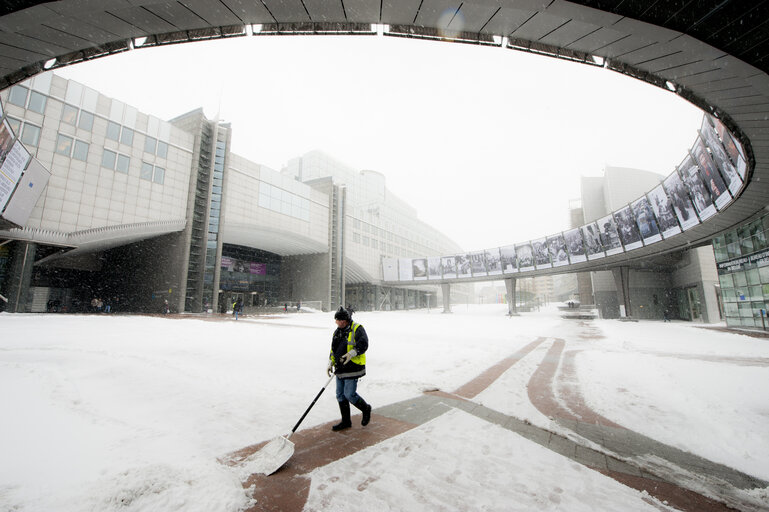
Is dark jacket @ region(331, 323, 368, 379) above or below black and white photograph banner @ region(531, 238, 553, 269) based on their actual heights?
below

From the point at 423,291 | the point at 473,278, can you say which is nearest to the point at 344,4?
the point at 473,278

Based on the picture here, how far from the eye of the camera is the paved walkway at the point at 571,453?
9.27ft

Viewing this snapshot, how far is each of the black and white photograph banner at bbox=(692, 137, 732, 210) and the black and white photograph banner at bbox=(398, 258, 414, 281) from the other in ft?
139

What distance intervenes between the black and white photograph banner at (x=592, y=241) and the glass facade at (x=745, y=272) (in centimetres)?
938

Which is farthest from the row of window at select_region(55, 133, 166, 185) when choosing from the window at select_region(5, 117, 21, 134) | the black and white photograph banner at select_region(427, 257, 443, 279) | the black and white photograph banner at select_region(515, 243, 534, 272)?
the black and white photograph banner at select_region(515, 243, 534, 272)

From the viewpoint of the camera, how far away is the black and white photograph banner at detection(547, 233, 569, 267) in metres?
35.1

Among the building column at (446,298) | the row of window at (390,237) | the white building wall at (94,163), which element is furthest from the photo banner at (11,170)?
→ the building column at (446,298)

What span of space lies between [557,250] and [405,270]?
2756 centimetres

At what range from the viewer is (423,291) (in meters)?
79.4

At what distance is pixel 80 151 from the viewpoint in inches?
994

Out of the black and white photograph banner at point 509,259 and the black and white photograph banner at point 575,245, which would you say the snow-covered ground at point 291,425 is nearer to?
the black and white photograph banner at point 575,245

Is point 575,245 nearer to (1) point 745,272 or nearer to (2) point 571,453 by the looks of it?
(1) point 745,272

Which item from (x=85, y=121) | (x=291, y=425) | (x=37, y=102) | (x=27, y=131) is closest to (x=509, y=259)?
(x=291, y=425)

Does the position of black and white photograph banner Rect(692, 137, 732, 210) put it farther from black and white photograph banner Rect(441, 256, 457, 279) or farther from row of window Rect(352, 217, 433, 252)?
row of window Rect(352, 217, 433, 252)
